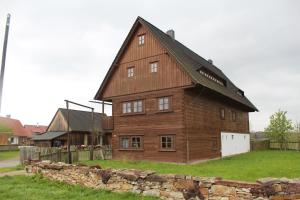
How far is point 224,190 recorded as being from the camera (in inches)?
345

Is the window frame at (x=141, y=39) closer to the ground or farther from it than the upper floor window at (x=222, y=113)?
farther from it

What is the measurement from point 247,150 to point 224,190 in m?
30.1

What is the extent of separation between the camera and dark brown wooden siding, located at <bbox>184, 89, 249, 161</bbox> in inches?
889

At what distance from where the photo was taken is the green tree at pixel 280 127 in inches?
1517

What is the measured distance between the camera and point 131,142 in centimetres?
2506

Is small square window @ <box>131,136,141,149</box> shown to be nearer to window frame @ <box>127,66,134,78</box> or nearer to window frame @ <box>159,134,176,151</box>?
window frame @ <box>159,134,176,151</box>

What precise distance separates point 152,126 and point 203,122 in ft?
13.7

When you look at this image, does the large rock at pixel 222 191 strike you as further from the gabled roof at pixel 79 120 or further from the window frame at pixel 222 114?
the gabled roof at pixel 79 120

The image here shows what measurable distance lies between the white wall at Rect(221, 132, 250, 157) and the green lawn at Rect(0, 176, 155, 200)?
17911mm

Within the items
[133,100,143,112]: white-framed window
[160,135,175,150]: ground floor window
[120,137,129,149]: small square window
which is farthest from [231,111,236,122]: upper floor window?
[120,137,129,149]: small square window

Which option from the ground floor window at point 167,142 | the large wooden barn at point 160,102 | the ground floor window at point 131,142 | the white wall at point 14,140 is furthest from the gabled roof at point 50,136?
the ground floor window at point 167,142

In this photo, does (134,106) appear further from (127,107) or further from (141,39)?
(141,39)

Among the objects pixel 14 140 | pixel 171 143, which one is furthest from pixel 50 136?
pixel 171 143

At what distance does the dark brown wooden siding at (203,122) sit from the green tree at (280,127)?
38.0 ft
